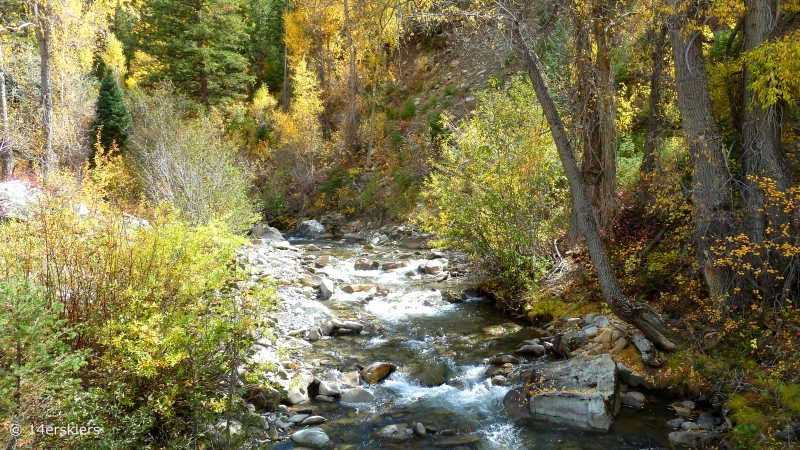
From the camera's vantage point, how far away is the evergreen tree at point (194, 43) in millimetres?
25938

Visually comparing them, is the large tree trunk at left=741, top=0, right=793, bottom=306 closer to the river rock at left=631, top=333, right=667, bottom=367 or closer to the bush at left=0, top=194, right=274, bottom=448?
the river rock at left=631, top=333, right=667, bottom=367

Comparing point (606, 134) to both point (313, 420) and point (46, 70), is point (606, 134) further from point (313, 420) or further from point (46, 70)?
point (46, 70)

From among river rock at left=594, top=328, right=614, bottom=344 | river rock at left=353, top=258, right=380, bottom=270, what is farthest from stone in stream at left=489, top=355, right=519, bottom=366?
river rock at left=353, top=258, right=380, bottom=270

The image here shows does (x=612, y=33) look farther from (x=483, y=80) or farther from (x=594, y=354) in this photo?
(x=483, y=80)

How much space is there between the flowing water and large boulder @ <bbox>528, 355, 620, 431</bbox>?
147 millimetres

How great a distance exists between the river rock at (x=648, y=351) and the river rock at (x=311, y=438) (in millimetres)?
4213

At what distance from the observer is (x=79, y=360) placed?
343 cm

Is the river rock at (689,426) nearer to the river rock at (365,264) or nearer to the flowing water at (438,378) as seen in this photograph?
the flowing water at (438,378)

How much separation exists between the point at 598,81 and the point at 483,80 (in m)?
15.9

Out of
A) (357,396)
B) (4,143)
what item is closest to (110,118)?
(4,143)

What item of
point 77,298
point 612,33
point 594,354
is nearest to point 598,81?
point 612,33

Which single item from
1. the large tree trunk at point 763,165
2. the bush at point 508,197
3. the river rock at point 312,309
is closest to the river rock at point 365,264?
the river rock at point 312,309

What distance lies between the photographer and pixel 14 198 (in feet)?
32.1

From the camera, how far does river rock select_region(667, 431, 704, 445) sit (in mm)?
5109
